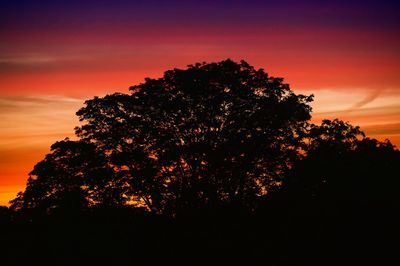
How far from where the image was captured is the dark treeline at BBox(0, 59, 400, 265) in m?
37.1

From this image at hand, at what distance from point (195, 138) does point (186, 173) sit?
314cm

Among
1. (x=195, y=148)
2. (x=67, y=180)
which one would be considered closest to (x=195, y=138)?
(x=195, y=148)

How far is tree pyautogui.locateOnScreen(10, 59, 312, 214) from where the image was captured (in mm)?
37969

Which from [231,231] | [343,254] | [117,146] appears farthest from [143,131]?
[343,254]

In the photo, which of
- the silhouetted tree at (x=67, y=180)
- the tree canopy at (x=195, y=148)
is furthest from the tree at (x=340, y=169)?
the silhouetted tree at (x=67, y=180)

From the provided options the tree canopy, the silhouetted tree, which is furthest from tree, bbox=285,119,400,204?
the silhouetted tree

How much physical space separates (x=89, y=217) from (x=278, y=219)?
15.5 meters

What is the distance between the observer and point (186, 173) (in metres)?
39.2

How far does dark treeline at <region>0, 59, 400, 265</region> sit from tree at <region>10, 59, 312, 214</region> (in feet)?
0.29

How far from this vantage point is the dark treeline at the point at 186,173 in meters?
37.1

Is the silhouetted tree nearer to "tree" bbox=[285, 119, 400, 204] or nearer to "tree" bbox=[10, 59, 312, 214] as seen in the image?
"tree" bbox=[10, 59, 312, 214]

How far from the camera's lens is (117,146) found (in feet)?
129

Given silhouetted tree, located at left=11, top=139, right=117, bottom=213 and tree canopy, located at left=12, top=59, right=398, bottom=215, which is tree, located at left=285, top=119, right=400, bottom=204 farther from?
silhouetted tree, located at left=11, top=139, right=117, bottom=213

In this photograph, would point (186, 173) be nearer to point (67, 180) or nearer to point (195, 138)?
point (195, 138)
